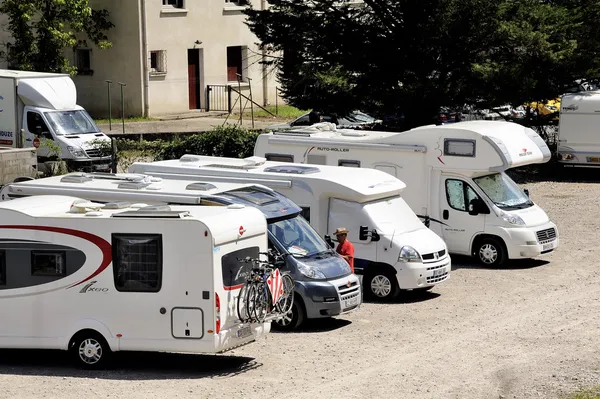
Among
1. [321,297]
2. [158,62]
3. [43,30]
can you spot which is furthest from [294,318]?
[158,62]

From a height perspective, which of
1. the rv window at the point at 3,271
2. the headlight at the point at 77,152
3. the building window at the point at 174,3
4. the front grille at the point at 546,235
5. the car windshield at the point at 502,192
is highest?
the building window at the point at 174,3

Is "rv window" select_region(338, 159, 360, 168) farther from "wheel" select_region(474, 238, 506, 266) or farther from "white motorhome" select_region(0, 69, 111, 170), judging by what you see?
"white motorhome" select_region(0, 69, 111, 170)

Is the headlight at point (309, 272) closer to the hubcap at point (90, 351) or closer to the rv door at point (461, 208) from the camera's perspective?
the hubcap at point (90, 351)

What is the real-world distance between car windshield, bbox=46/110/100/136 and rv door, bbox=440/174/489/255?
44.8 feet

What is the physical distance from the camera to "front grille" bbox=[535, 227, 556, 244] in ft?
70.7

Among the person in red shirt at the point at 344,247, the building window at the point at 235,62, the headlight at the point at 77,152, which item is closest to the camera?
the person in red shirt at the point at 344,247

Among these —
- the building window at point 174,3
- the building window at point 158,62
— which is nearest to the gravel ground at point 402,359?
the building window at point 158,62

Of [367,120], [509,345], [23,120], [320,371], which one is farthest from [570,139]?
[320,371]

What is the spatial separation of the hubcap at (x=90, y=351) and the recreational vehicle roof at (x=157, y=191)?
271 centimetres

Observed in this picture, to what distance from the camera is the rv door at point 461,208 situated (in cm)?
2152

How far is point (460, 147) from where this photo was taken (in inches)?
840

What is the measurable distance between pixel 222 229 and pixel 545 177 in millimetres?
21516

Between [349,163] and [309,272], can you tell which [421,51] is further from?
[309,272]

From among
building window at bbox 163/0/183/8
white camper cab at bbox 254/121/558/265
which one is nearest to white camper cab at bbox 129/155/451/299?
white camper cab at bbox 254/121/558/265
